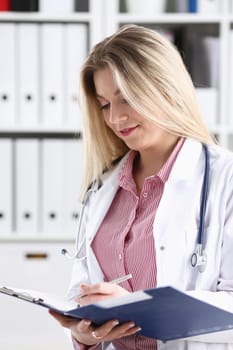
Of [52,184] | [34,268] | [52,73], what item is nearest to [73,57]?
[52,73]

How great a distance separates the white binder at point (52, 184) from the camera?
284 cm

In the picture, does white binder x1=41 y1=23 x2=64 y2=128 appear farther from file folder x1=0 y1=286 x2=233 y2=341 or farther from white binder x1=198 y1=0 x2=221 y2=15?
file folder x1=0 y1=286 x2=233 y2=341

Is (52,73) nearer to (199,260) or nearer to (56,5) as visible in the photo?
(56,5)

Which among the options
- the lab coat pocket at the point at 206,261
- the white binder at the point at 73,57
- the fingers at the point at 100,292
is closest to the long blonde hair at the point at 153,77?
the lab coat pocket at the point at 206,261

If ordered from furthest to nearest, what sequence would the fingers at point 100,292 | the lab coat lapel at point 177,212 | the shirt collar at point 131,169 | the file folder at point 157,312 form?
the shirt collar at point 131,169
the lab coat lapel at point 177,212
the fingers at point 100,292
the file folder at point 157,312

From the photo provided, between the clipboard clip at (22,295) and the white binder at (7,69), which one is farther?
the white binder at (7,69)

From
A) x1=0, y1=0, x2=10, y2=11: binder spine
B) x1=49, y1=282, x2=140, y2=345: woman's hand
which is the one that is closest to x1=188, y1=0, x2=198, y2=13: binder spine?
x1=0, y1=0, x2=10, y2=11: binder spine

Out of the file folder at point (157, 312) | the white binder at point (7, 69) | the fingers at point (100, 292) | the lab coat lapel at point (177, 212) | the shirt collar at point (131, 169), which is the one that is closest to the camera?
the file folder at point (157, 312)

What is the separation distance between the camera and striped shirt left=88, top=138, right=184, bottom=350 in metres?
1.64

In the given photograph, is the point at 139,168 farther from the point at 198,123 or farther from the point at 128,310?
the point at 128,310

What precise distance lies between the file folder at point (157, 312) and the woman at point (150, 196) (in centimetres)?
4

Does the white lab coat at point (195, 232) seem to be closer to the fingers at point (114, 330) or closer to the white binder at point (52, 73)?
the fingers at point (114, 330)

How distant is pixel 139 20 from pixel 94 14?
170 mm

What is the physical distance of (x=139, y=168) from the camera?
1838 mm
